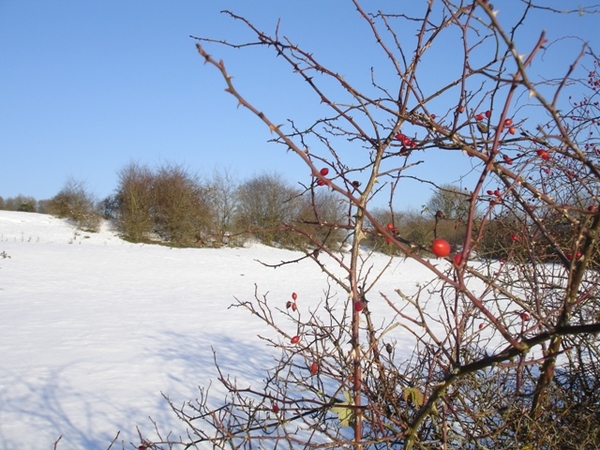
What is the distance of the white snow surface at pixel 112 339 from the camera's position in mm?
3744

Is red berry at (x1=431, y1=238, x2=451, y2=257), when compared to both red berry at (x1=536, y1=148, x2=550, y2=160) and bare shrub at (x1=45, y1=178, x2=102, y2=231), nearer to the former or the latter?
red berry at (x1=536, y1=148, x2=550, y2=160)

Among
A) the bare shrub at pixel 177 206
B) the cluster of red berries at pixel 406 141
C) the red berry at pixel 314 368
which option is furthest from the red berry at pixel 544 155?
the bare shrub at pixel 177 206

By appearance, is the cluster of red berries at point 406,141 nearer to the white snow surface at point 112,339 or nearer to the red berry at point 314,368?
the white snow surface at point 112,339

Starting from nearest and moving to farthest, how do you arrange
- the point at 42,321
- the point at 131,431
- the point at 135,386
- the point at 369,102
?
the point at 369,102
the point at 131,431
the point at 135,386
the point at 42,321

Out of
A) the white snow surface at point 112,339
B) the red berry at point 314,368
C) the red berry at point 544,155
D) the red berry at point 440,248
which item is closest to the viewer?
the red berry at point 440,248

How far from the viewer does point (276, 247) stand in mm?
23109

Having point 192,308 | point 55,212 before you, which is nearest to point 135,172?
point 55,212

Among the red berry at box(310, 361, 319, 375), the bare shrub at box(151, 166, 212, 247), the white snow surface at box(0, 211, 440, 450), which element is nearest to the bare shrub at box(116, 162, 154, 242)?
the bare shrub at box(151, 166, 212, 247)

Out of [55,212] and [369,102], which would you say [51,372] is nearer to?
[369,102]

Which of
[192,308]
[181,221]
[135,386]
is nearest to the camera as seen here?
[135,386]

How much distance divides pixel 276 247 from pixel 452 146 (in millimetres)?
22119

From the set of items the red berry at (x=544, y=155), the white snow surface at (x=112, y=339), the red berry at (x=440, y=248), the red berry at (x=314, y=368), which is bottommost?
the white snow surface at (x=112, y=339)

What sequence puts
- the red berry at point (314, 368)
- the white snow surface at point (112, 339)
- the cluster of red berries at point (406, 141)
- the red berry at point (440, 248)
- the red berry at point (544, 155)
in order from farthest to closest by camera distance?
the white snow surface at point (112, 339) → the red berry at point (314, 368) → the cluster of red berries at point (406, 141) → the red berry at point (544, 155) → the red berry at point (440, 248)

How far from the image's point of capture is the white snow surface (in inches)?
147
